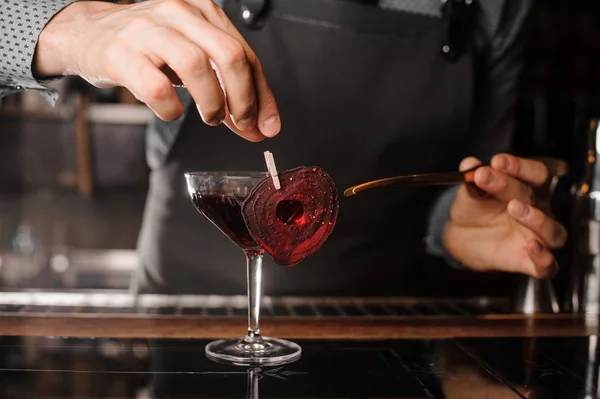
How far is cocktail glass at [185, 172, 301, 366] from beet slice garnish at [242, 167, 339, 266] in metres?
0.05

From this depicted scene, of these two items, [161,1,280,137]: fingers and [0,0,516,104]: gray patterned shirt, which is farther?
[0,0,516,104]: gray patterned shirt

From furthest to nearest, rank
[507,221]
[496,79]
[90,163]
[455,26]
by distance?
1. [90,163]
2. [496,79]
3. [455,26]
4. [507,221]

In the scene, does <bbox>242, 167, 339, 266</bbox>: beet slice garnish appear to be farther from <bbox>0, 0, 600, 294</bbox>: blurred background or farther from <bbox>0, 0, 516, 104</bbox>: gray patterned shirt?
<bbox>0, 0, 600, 294</bbox>: blurred background

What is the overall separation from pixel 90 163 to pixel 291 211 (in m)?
2.70

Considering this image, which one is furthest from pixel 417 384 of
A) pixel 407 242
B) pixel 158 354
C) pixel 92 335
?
pixel 407 242

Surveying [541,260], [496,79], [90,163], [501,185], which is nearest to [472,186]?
[501,185]

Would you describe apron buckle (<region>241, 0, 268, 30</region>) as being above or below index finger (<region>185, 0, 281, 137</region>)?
above

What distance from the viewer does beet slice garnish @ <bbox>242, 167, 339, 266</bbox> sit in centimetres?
96

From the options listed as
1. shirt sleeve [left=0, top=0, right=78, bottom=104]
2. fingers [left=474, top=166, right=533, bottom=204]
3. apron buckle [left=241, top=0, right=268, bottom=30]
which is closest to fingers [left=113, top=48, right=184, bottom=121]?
shirt sleeve [left=0, top=0, right=78, bottom=104]

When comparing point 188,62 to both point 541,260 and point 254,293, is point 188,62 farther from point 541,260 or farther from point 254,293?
point 541,260

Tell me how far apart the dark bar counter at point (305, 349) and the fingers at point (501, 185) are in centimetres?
20

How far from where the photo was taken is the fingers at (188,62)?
87 centimetres

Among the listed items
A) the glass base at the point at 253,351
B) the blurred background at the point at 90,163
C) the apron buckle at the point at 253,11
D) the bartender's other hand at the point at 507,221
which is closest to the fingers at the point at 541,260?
the bartender's other hand at the point at 507,221

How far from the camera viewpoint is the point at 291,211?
985 millimetres
